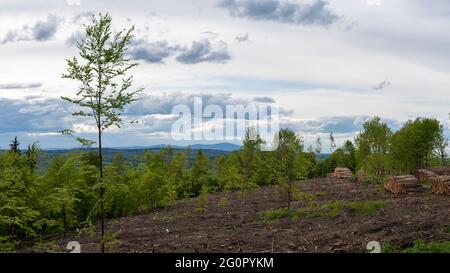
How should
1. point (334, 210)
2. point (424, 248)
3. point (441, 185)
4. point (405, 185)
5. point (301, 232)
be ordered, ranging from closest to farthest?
point (424, 248) → point (301, 232) → point (334, 210) → point (441, 185) → point (405, 185)

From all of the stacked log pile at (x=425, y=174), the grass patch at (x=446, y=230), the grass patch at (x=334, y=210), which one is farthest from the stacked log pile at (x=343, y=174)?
the grass patch at (x=446, y=230)

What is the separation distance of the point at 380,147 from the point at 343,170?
17.0 metres

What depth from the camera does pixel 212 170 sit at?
7388 cm

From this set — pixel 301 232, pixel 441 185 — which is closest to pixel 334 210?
pixel 301 232

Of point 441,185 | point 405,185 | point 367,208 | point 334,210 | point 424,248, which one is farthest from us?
point 405,185

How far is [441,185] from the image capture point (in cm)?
3288

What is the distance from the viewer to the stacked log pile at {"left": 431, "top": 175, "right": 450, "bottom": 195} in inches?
1268

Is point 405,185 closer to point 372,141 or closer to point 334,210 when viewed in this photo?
point 334,210

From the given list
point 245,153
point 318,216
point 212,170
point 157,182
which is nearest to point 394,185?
point 318,216

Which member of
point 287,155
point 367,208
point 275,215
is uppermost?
point 287,155

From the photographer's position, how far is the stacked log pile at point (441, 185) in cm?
3222
